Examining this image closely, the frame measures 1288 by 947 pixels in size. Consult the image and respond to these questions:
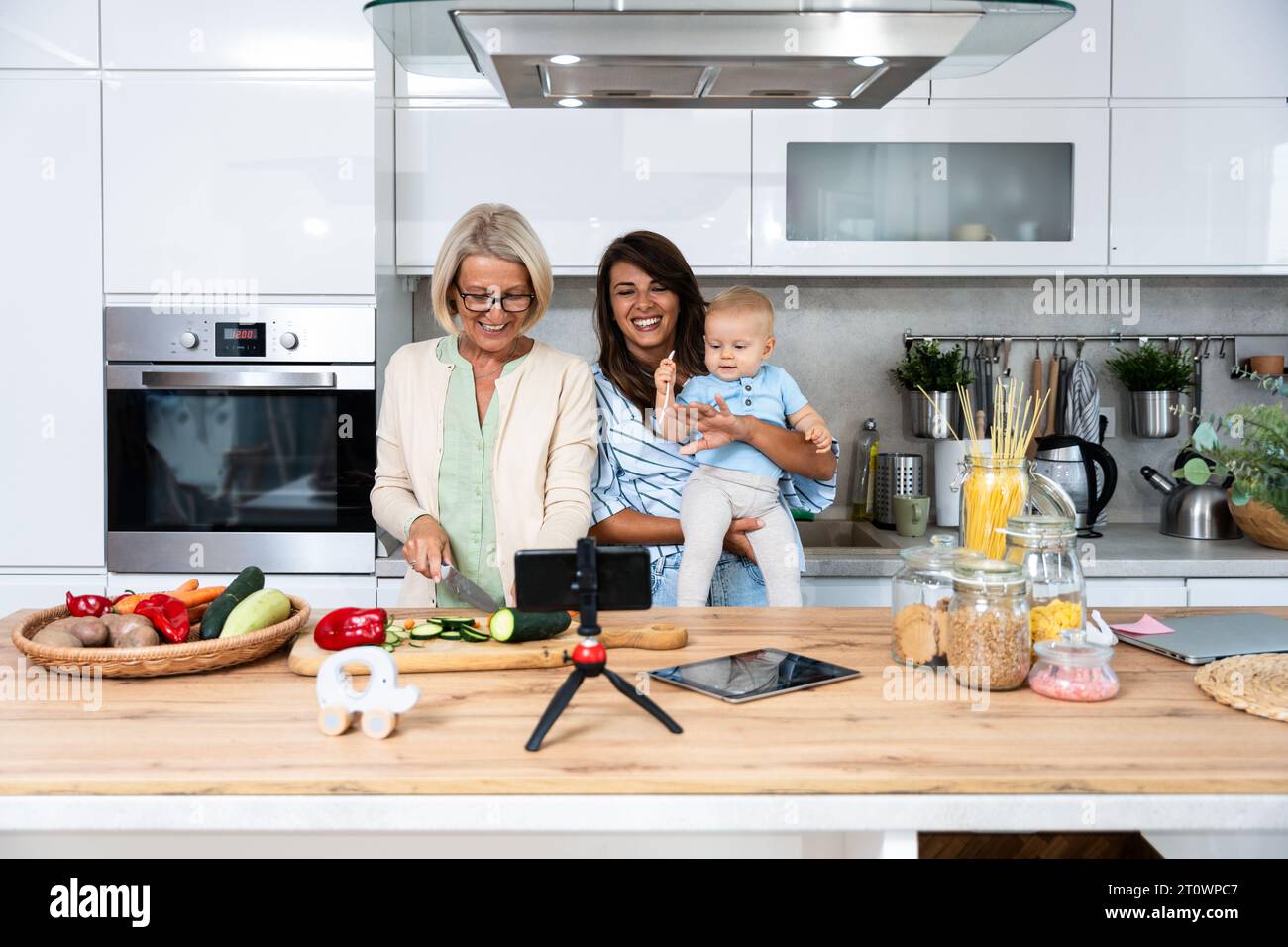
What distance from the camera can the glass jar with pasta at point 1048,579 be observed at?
58.9 inches

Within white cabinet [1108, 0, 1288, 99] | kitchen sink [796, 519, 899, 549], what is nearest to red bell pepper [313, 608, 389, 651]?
kitchen sink [796, 519, 899, 549]

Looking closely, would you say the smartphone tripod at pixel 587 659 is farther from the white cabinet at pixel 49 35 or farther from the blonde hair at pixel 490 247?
the white cabinet at pixel 49 35

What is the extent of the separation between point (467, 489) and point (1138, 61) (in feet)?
7.34

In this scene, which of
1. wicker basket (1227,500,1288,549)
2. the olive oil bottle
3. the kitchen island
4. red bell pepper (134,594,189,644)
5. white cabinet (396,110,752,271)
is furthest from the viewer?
the olive oil bottle

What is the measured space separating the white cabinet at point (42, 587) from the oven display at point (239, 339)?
27.1 inches

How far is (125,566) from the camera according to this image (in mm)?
2906

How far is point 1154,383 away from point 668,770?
9.11ft

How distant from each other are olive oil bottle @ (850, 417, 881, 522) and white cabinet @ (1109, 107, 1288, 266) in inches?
34.0

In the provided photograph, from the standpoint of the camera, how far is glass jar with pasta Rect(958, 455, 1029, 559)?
64.4 inches

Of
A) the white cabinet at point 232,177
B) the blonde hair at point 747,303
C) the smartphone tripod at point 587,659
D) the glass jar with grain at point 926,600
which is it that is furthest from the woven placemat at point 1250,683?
the white cabinet at point 232,177

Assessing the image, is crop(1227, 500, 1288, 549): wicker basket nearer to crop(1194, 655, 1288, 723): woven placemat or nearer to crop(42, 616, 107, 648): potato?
crop(1194, 655, 1288, 723): woven placemat

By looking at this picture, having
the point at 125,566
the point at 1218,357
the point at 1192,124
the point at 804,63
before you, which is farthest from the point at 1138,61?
the point at 125,566

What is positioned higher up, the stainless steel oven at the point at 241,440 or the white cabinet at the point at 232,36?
the white cabinet at the point at 232,36

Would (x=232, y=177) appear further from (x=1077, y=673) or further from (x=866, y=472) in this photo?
(x=1077, y=673)
